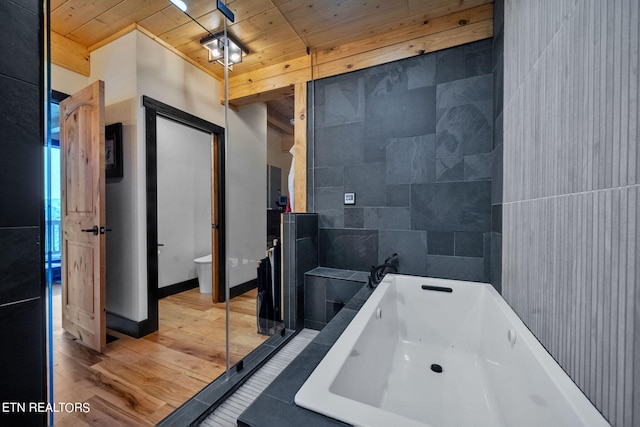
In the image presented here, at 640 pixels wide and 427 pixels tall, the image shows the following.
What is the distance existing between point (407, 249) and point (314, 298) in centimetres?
91

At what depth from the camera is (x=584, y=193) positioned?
0.78 metres

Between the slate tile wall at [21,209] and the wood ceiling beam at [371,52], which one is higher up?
the wood ceiling beam at [371,52]

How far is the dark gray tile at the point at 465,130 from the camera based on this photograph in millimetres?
1880

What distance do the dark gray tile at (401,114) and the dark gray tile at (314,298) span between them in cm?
138

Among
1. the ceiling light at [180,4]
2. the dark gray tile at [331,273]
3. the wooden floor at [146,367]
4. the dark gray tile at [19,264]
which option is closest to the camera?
the dark gray tile at [19,264]

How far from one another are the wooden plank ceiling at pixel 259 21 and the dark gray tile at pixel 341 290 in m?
2.10

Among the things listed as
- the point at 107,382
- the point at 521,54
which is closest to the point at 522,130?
the point at 521,54

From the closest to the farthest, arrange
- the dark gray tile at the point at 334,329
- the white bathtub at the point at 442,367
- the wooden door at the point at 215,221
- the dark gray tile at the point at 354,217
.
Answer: the white bathtub at the point at 442,367 < the dark gray tile at the point at 334,329 < the dark gray tile at the point at 354,217 < the wooden door at the point at 215,221

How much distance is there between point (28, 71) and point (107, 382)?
1709 millimetres

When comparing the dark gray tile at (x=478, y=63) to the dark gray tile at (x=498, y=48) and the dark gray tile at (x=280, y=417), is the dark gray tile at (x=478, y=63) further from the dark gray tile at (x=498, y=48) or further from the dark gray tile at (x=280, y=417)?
the dark gray tile at (x=280, y=417)

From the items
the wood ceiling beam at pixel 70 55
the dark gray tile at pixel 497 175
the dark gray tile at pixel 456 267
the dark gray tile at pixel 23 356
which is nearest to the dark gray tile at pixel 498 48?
the dark gray tile at pixel 497 175

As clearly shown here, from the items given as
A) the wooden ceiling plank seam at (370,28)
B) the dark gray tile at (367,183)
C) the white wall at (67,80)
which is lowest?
the dark gray tile at (367,183)

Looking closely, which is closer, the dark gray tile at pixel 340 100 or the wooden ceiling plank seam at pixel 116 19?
the wooden ceiling plank seam at pixel 116 19

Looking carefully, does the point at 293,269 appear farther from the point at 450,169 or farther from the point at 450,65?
the point at 450,65
